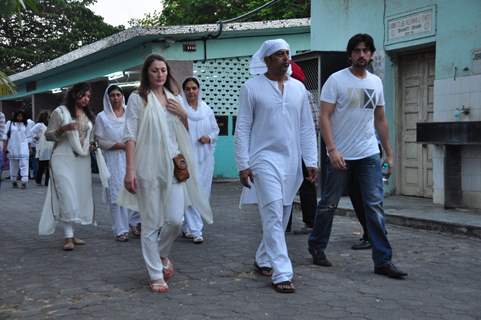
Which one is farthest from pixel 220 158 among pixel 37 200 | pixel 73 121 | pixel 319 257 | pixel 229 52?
pixel 319 257

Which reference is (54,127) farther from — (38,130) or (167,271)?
(38,130)

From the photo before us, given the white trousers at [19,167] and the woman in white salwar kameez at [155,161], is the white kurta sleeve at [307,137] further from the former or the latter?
the white trousers at [19,167]

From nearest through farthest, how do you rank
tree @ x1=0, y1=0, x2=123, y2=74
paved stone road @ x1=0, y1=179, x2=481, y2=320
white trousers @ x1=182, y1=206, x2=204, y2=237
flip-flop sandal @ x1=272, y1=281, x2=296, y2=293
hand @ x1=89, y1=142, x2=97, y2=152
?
paved stone road @ x1=0, y1=179, x2=481, y2=320 → flip-flop sandal @ x1=272, y1=281, x2=296, y2=293 → white trousers @ x1=182, y1=206, x2=204, y2=237 → hand @ x1=89, y1=142, x2=97, y2=152 → tree @ x1=0, y1=0, x2=123, y2=74

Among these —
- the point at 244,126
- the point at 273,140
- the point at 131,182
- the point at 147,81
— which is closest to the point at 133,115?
the point at 147,81

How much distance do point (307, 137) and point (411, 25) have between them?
5.62m

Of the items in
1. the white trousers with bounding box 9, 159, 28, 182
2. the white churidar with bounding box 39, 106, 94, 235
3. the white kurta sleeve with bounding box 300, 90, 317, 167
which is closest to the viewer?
the white kurta sleeve with bounding box 300, 90, 317, 167

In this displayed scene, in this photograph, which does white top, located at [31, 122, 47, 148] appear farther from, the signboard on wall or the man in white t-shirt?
the man in white t-shirt

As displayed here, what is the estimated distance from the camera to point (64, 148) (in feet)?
23.9

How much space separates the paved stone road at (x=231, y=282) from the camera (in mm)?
4473

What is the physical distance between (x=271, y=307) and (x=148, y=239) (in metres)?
1.13

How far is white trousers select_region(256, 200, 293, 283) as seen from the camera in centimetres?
496

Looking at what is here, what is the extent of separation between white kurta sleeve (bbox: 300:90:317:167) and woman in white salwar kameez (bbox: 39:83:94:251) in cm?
297

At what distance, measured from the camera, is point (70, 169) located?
725 centimetres

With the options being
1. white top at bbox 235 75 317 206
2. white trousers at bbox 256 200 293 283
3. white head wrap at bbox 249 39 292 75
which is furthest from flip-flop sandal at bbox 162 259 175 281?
white head wrap at bbox 249 39 292 75
